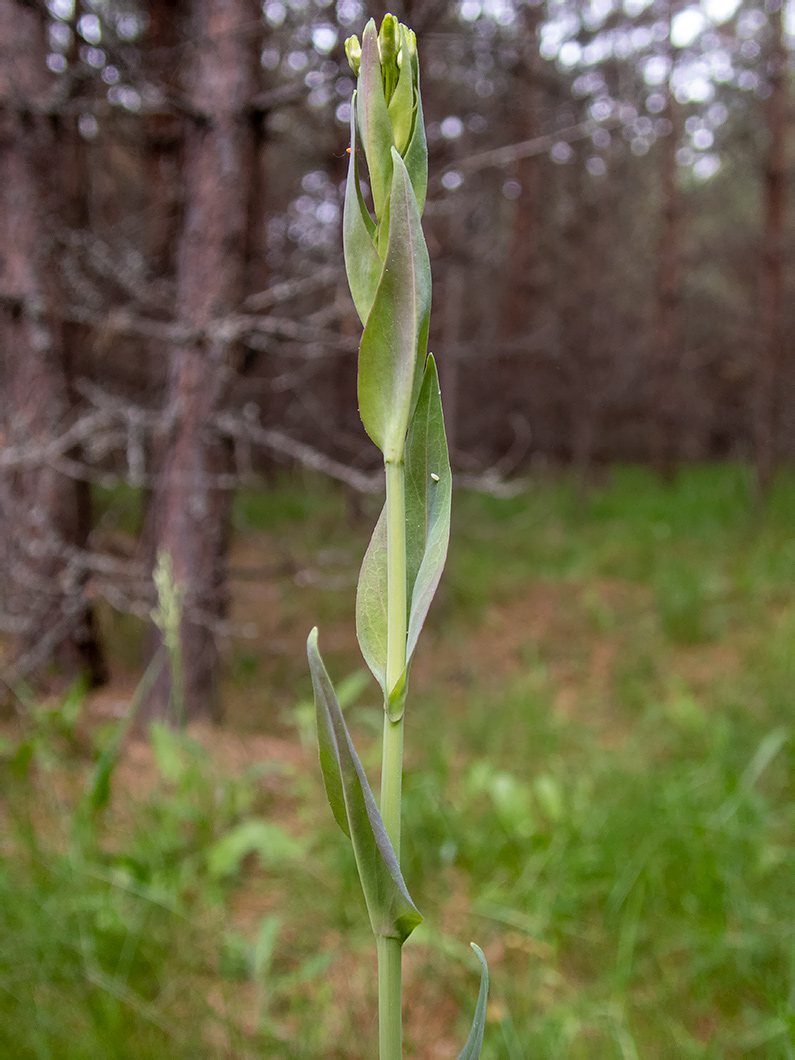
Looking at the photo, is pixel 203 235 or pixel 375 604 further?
pixel 203 235

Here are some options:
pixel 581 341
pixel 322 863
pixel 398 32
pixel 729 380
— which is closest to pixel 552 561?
pixel 581 341

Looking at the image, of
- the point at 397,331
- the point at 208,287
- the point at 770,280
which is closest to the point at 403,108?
the point at 397,331

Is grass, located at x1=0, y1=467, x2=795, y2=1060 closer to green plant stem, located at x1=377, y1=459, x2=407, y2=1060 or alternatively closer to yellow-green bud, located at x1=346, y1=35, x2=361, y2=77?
green plant stem, located at x1=377, y1=459, x2=407, y2=1060

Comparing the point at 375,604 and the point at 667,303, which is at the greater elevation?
the point at 667,303

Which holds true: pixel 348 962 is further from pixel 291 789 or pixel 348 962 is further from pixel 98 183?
pixel 98 183

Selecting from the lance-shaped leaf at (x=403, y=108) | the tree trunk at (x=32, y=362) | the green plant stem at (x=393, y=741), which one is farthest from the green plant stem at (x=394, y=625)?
the tree trunk at (x=32, y=362)

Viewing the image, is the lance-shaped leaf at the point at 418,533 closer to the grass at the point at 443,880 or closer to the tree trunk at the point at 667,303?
the grass at the point at 443,880

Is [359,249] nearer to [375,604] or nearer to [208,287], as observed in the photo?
[375,604]
